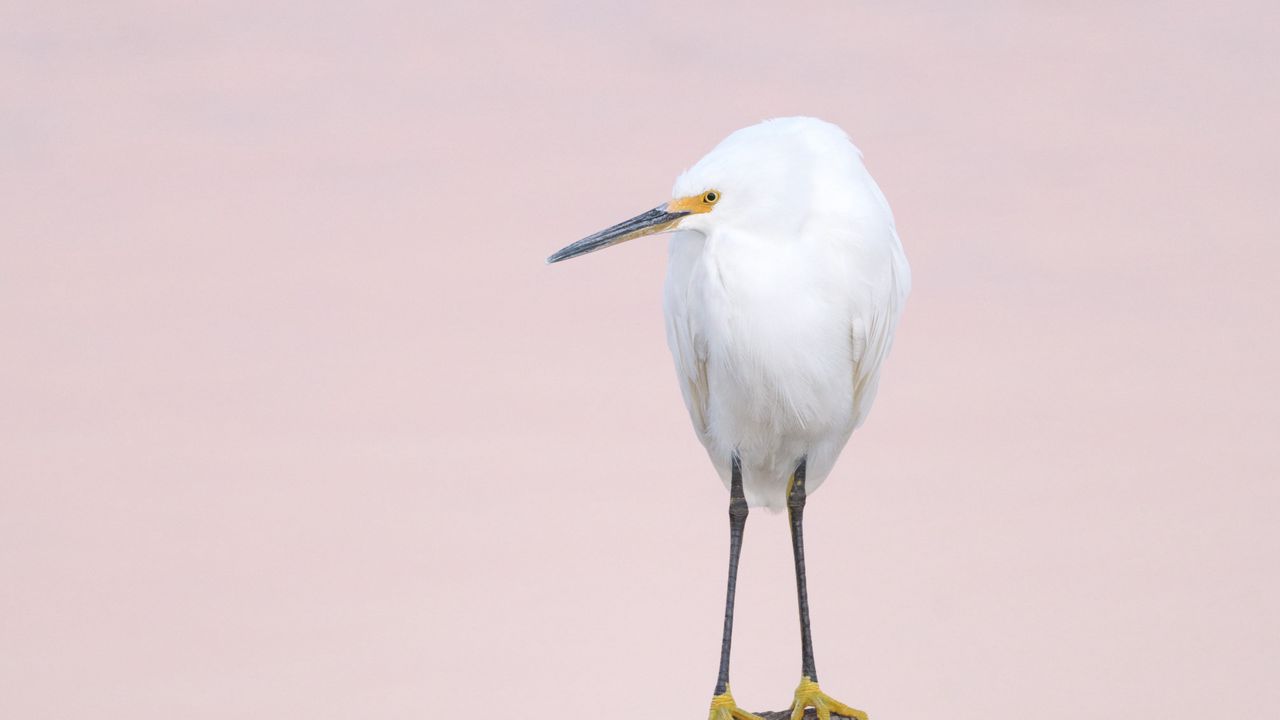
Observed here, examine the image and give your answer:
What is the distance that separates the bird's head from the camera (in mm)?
4898

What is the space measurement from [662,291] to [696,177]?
63 centimetres

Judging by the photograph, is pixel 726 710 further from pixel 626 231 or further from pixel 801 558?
pixel 626 231

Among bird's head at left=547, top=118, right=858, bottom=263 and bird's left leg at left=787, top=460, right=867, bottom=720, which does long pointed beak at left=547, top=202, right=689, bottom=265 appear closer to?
bird's head at left=547, top=118, right=858, bottom=263

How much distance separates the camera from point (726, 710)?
530 centimetres

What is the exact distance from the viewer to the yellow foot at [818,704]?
542 cm

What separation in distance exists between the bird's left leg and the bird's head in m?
0.89

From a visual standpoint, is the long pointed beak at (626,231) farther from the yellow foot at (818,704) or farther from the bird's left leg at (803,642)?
the yellow foot at (818,704)

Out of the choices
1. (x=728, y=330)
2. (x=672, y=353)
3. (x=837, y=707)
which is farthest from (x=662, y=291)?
(x=837, y=707)

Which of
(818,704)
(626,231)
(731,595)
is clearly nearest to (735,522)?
(731,595)

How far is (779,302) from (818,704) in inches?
53.5

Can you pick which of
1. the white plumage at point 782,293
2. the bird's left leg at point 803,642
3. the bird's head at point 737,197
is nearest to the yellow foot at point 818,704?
the bird's left leg at point 803,642

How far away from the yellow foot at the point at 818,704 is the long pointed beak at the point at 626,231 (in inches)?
61.7

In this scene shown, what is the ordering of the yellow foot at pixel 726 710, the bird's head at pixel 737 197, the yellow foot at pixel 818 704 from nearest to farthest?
the bird's head at pixel 737 197 → the yellow foot at pixel 726 710 → the yellow foot at pixel 818 704

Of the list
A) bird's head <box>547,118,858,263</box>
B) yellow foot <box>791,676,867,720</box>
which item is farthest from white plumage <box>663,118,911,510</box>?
yellow foot <box>791,676,867,720</box>
